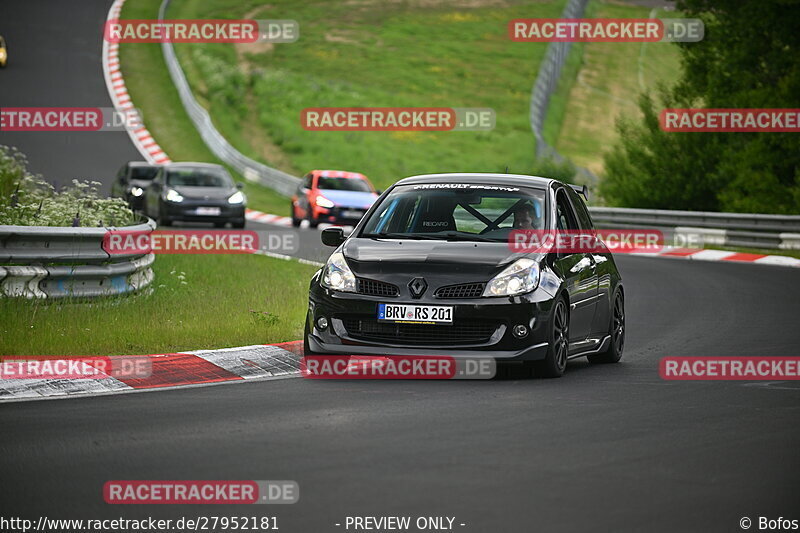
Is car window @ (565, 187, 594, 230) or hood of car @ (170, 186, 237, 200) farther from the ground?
car window @ (565, 187, 594, 230)

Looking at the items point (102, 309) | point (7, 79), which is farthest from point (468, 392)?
point (7, 79)

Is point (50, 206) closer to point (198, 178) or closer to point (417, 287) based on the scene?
point (417, 287)

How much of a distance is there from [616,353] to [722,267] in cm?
1409

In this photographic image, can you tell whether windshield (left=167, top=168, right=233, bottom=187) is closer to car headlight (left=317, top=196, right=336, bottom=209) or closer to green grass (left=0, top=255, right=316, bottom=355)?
car headlight (left=317, top=196, right=336, bottom=209)

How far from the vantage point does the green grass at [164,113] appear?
153ft

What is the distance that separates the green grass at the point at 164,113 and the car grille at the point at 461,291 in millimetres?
31314

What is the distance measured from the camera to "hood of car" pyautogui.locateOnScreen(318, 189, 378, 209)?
3509 cm

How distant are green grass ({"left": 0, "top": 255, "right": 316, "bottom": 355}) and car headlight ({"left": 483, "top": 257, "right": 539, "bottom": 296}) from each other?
Result: 260 cm

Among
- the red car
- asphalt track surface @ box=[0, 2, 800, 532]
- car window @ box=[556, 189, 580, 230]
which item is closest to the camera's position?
asphalt track surface @ box=[0, 2, 800, 532]

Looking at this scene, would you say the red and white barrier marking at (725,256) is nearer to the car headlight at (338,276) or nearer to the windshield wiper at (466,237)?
the windshield wiper at (466,237)

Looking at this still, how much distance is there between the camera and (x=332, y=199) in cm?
3531

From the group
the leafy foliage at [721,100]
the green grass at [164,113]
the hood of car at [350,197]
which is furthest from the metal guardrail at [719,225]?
the green grass at [164,113]

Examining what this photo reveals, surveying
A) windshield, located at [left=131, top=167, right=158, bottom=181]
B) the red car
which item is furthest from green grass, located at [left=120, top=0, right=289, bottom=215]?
the red car

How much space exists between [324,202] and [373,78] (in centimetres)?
3805
